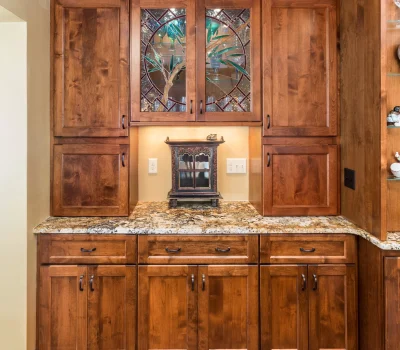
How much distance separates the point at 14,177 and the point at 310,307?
1776 millimetres

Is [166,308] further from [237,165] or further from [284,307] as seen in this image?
[237,165]

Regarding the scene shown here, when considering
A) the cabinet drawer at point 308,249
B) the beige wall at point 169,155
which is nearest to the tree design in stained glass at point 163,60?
the beige wall at point 169,155

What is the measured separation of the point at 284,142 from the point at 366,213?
2.06 ft

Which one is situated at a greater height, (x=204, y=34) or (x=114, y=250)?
(x=204, y=34)

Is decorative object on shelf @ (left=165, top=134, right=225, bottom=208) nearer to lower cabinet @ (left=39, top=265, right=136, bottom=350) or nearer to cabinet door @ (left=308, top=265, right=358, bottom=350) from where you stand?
lower cabinet @ (left=39, top=265, right=136, bottom=350)

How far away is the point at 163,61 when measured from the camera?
2314 mm

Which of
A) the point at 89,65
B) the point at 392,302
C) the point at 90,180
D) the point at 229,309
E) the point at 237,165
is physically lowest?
the point at 229,309

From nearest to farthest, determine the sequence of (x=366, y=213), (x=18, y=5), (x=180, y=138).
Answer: (x=18, y=5) → (x=366, y=213) → (x=180, y=138)

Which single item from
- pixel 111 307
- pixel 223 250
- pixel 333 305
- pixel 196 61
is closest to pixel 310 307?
pixel 333 305

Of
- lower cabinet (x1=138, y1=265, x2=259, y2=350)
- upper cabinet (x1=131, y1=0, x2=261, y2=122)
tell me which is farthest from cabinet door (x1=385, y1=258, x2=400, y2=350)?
upper cabinet (x1=131, y1=0, x2=261, y2=122)

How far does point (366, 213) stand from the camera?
6.64 feet

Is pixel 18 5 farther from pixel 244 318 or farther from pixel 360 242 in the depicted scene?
pixel 360 242

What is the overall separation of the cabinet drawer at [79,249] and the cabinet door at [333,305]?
1091mm

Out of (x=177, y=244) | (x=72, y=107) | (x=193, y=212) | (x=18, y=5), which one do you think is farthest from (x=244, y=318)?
(x=18, y=5)
